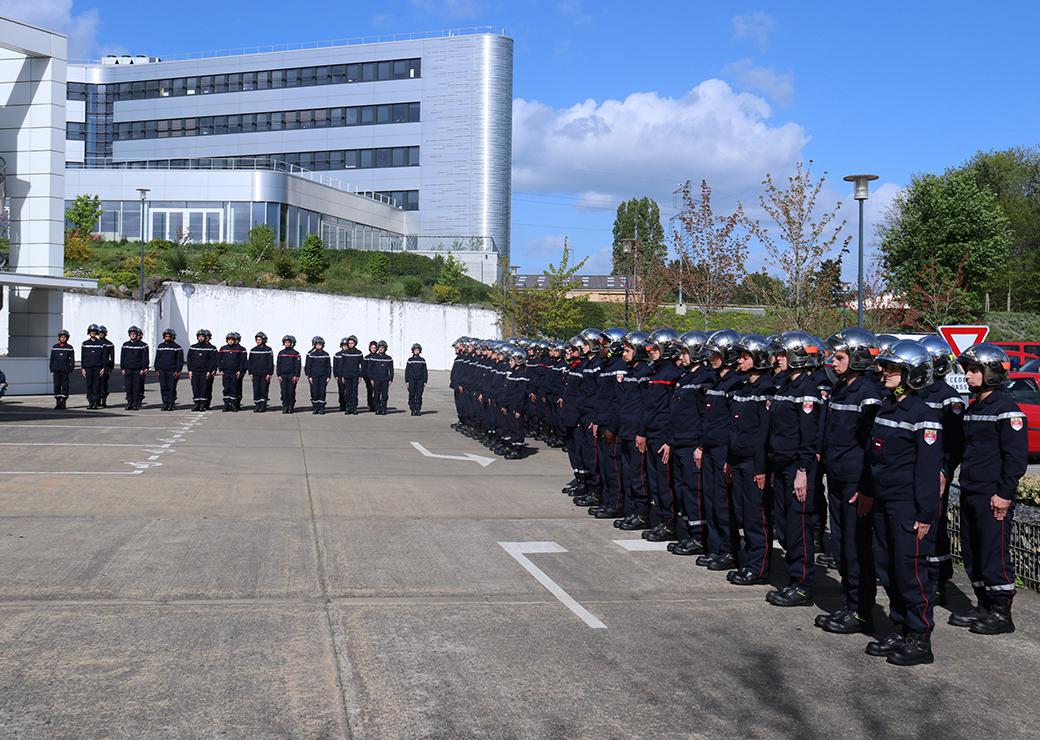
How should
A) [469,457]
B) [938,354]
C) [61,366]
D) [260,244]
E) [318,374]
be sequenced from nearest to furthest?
[938,354] < [469,457] < [61,366] < [318,374] < [260,244]

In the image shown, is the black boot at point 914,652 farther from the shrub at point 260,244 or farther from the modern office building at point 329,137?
the modern office building at point 329,137

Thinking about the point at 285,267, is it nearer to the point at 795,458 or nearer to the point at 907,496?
Answer: the point at 795,458

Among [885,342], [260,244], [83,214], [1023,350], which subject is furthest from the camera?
[83,214]

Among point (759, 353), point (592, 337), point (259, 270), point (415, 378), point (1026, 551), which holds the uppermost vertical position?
point (259, 270)

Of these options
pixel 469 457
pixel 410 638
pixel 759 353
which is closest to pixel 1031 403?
pixel 469 457

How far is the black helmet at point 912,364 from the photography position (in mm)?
6539

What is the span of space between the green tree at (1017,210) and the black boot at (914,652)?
46817 mm

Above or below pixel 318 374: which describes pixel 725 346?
above

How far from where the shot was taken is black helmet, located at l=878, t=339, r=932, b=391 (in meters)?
6.54

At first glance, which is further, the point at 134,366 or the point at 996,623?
the point at 134,366

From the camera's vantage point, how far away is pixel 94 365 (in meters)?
24.0

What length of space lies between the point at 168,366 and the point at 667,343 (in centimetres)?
1671

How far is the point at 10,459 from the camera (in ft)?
47.3


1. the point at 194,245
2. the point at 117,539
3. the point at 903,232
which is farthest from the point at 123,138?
the point at 117,539
